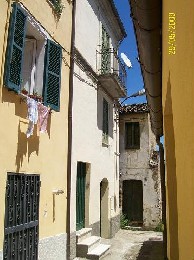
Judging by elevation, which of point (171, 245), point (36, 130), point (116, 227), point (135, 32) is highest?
point (135, 32)

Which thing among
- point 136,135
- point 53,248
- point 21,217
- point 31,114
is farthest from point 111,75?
point 21,217

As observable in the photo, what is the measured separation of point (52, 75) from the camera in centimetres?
807

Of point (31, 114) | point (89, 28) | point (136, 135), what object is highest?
point (89, 28)

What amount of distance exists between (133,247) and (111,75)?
691cm

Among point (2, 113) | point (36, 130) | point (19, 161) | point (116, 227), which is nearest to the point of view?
point (2, 113)

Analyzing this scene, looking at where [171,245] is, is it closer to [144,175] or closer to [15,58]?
[15,58]

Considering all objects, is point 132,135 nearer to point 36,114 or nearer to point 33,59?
point 33,59

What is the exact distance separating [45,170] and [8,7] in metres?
3.78

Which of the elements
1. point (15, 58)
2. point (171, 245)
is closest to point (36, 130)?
point (15, 58)

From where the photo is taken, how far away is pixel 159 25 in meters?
→ 3.91

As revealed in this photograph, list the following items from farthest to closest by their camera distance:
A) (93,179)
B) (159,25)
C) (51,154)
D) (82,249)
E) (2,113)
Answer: (93,179) → (82,249) → (51,154) → (2,113) → (159,25)

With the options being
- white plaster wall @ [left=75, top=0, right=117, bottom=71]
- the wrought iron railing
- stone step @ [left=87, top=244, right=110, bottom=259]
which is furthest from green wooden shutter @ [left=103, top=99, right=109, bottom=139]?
stone step @ [left=87, top=244, right=110, bottom=259]

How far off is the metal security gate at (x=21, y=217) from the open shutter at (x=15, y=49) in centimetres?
184

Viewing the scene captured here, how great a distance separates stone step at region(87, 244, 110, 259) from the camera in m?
9.65
